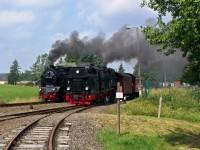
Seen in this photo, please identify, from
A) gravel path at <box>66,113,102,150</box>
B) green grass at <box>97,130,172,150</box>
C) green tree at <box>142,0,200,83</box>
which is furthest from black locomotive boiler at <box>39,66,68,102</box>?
green tree at <box>142,0,200,83</box>

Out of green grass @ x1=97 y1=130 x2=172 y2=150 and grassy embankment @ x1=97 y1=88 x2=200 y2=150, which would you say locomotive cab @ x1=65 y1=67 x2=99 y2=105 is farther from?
green grass @ x1=97 y1=130 x2=172 y2=150

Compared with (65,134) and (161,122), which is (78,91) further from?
(65,134)

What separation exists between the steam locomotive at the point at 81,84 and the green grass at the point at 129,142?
20509 mm

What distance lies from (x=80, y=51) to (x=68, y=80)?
17257mm

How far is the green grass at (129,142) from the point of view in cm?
1689

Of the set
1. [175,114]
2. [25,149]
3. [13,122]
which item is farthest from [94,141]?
[175,114]

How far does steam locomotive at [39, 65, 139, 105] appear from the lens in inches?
1613

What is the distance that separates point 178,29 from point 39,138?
6.61 metres

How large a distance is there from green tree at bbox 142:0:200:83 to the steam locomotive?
24787 millimetres

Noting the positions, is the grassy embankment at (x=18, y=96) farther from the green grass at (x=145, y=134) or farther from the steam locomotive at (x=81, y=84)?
the green grass at (x=145, y=134)

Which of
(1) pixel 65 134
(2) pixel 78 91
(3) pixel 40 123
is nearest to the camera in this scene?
(1) pixel 65 134

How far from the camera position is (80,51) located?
59250 mm

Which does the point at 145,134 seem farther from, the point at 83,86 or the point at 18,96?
the point at 18,96

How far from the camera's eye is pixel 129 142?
17.7m
